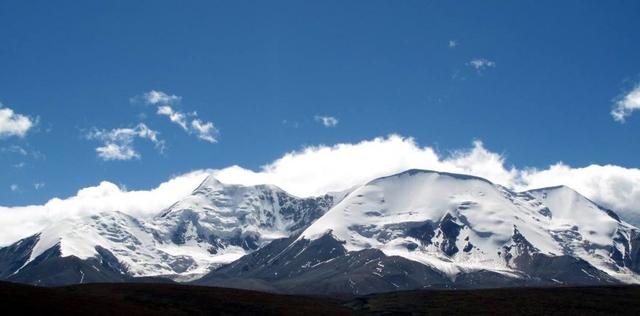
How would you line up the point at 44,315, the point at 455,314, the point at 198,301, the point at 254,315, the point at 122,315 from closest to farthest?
1. the point at 44,315
2. the point at 122,315
3. the point at 254,315
4. the point at 198,301
5. the point at 455,314

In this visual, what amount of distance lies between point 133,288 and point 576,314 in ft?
349

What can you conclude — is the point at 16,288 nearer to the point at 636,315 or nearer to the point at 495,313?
the point at 495,313

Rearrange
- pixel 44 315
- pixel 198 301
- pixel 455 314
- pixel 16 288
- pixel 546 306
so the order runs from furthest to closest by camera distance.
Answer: pixel 546 306, pixel 455 314, pixel 198 301, pixel 16 288, pixel 44 315

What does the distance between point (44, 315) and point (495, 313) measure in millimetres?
107332

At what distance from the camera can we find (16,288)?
126000 mm

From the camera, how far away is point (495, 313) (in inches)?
6929

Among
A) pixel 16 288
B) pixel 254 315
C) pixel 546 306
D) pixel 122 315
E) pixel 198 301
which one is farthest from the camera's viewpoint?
pixel 546 306

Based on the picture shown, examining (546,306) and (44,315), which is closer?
(44,315)

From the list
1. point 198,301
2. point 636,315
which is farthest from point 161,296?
point 636,315

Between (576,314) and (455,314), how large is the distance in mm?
28652

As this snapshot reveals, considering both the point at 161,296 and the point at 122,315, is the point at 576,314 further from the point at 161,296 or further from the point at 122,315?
the point at 122,315

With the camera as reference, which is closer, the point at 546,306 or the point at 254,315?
the point at 254,315

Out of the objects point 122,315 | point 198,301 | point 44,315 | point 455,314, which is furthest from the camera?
point 455,314

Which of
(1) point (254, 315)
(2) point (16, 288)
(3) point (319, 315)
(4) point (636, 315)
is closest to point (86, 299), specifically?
(2) point (16, 288)
